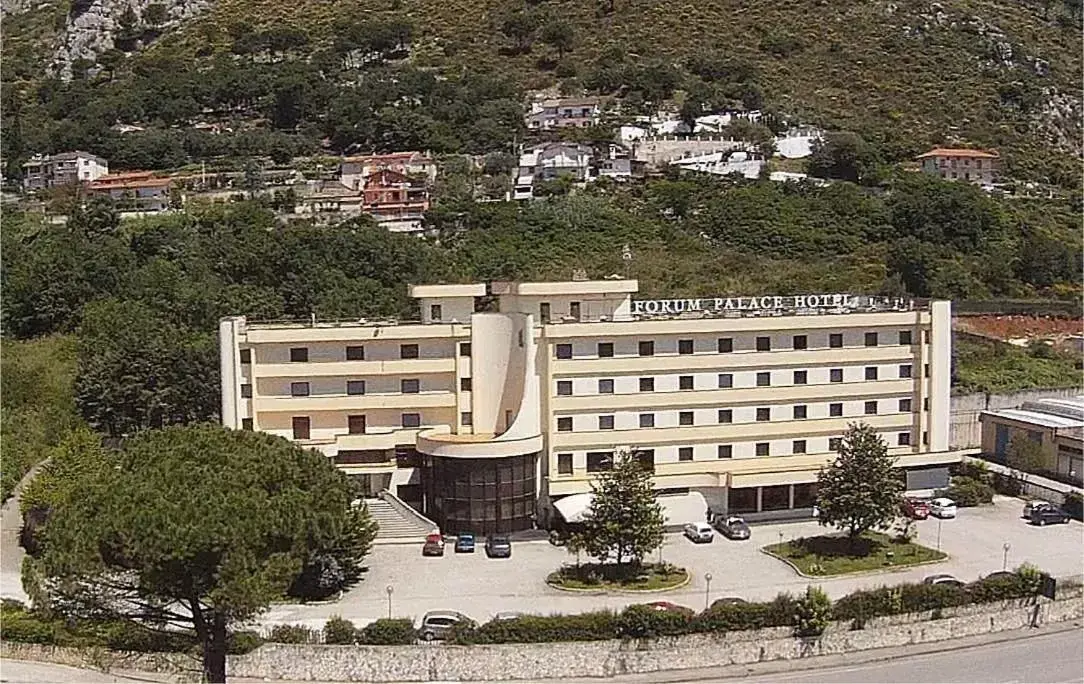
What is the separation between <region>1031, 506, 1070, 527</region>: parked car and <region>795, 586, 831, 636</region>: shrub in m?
15.2

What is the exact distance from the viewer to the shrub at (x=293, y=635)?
26.5m

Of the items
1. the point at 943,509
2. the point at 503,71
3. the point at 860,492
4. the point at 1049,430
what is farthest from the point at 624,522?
the point at 503,71

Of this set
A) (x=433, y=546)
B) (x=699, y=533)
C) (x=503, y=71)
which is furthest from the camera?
(x=503, y=71)

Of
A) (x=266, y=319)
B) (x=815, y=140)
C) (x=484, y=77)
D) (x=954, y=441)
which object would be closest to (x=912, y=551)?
(x=954, y=441)

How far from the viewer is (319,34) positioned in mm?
135000

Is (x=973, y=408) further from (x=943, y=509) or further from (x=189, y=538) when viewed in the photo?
(x=189, y=538)

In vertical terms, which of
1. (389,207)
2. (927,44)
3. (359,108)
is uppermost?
(927,44)

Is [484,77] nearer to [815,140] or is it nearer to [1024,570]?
[815,140]

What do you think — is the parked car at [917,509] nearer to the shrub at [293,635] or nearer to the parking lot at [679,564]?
the parking lot at [679,564]

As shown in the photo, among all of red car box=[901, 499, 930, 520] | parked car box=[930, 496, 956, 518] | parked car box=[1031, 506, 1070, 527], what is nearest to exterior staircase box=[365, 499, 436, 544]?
red car box=[901, 499, 930, 520]

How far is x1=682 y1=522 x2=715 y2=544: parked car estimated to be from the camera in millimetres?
37125

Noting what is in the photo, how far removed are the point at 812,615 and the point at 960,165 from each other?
3175 inches

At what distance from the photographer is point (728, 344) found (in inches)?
1581

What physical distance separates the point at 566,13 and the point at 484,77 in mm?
26273
